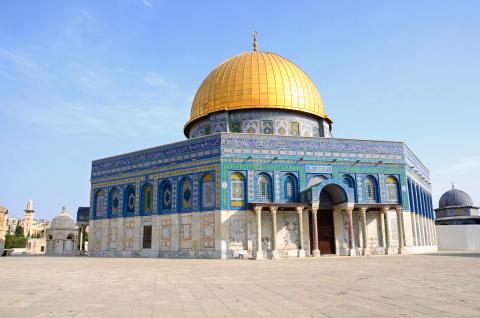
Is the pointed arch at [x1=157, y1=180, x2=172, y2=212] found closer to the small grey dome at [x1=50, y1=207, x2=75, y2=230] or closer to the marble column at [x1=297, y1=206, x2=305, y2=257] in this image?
the marble column at [x1=297, y1=206, x2=305, y2=257]

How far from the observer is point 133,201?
29016 mm

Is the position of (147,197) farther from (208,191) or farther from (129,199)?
(208,191)

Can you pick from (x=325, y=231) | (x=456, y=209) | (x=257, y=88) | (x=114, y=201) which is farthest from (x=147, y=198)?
(x=456, y=209)

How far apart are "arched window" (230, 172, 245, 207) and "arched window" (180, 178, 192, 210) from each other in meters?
3.00

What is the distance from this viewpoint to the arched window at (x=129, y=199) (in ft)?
95.4

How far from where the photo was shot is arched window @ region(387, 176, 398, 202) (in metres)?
27.0

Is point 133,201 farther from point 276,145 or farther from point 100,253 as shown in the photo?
point 276,145

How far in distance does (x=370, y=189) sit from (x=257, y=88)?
1044 centimetres

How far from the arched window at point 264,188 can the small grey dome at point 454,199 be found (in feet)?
127

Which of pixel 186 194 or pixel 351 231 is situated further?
pixel 186 194

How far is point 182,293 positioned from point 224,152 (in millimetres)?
17083

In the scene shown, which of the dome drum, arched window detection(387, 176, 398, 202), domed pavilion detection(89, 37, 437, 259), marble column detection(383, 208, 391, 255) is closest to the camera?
domed pavilion detection(89, 37, 437, 259)

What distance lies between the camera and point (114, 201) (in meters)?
30.2

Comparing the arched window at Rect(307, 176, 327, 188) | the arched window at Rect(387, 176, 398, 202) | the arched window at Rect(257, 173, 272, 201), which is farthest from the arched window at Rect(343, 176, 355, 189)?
the arched window at Rect(257, 173, 272, 201)
